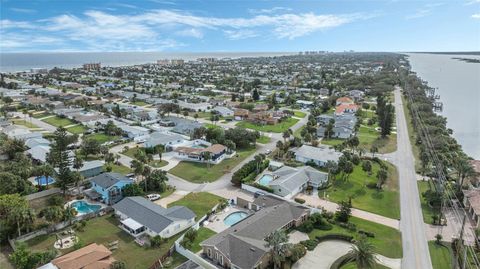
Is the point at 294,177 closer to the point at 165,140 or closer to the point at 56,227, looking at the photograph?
the point at 165,140

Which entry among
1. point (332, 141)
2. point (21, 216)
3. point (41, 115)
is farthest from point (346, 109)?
point (41, 115)

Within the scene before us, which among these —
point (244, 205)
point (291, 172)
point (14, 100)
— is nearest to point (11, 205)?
point (244, 205)

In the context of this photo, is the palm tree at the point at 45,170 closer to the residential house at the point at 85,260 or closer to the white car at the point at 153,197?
the white car at the point at 153,197

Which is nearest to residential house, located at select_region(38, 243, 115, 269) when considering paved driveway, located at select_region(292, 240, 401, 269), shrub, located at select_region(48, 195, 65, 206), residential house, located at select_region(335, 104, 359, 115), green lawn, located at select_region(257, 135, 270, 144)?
shrub, located at select_region(48, 195, 65, 206)

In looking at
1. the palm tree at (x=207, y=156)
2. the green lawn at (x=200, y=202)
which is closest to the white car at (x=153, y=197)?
the green lawn at (x=200, y=202)

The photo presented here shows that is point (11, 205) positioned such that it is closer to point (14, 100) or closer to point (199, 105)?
point (199, 105)

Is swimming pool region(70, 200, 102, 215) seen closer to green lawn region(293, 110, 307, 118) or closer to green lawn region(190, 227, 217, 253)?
green lawn region(190, 227, 217, 253)
